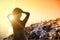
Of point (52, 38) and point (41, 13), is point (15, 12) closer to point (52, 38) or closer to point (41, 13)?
point (52, 38)

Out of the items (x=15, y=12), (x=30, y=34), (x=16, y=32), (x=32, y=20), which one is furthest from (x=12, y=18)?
(x=32, y=20)

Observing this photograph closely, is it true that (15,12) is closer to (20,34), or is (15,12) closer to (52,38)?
(20,34)

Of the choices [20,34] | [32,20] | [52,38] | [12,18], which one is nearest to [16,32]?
[20,34]

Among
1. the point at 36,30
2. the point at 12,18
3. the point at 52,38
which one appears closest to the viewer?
the point at 12,18

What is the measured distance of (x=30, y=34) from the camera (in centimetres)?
257

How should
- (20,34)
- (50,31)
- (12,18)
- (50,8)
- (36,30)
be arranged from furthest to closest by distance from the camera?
(50,8) < (36,30) < (50,31) < (12,18) < (20,34)

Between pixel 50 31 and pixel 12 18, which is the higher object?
pixel 12 18

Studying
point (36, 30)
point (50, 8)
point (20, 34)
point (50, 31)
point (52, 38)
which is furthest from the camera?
point (50, 8)

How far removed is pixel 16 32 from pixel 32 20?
131 cm

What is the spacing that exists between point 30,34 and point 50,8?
870 millimetres

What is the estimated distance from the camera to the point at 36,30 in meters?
2.62

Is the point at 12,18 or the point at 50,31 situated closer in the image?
the point at 12,18

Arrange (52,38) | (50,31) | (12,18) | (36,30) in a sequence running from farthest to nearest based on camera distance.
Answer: (36,30)
(50,31)
(52,38)
(12,18)

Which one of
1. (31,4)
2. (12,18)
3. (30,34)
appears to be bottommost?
(30,34)
